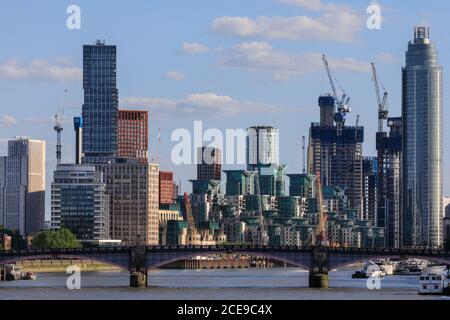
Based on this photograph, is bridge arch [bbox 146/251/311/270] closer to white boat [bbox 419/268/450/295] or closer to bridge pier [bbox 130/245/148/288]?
bridge pier [bbox 130/245/148/288]

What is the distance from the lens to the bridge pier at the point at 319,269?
110 m

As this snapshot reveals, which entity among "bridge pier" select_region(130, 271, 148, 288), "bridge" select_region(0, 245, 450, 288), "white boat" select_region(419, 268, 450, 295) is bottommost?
"bridge pier" select_region(130, 271, 148, 288)

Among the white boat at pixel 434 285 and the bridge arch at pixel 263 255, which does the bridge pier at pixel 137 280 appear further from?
the white boat at pixel 434 285

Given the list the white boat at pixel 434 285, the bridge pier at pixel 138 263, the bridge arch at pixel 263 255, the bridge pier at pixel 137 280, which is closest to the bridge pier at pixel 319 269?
the bridge arch at pixel 263 255

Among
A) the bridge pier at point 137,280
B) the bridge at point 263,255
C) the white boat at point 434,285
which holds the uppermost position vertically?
the bridge at point 263,255

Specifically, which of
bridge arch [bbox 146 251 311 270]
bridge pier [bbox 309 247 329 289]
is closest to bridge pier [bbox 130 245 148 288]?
bridge arch [bbox 146 251 311 270]

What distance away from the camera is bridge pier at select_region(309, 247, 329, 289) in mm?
110412

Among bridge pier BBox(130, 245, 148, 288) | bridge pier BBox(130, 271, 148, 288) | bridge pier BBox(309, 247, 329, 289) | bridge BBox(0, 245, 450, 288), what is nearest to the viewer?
bridge pier BBox(130, 271, 148, 288)

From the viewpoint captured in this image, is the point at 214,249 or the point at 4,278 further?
the point at 4,278

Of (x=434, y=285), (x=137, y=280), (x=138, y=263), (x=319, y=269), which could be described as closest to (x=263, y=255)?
(x=319, y=269)
